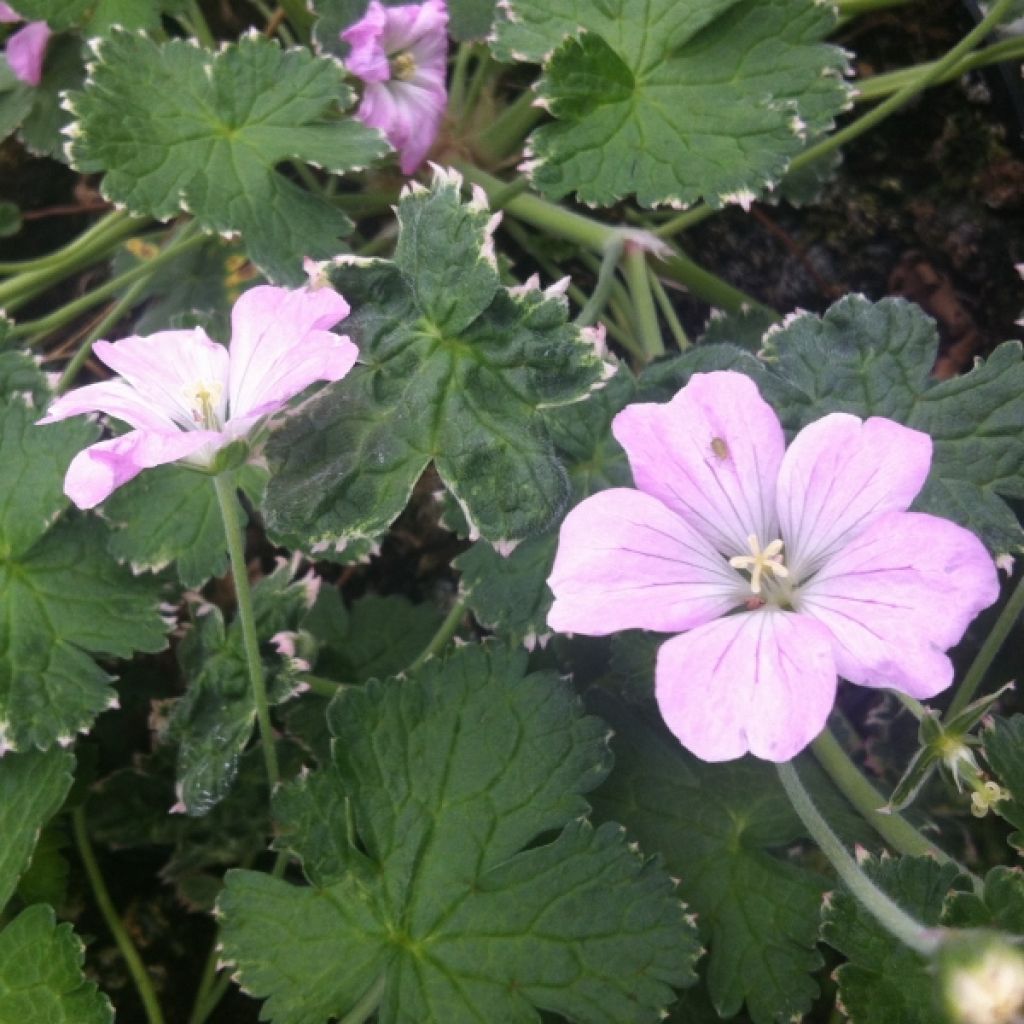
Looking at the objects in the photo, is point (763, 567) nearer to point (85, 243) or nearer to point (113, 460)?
point (113, 460)

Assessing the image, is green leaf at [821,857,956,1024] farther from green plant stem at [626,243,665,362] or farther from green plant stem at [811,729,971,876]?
green plant stem at [626,243,665,362]

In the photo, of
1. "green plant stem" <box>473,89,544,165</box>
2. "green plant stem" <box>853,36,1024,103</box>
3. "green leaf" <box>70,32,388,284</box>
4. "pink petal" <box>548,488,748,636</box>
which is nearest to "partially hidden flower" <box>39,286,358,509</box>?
"pink petal" <box>548,488,748,636</box>

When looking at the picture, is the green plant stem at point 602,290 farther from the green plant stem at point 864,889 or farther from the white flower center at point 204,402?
the green plant stem at point 864,889

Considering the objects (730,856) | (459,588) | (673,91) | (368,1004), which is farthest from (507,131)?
(368,1004)

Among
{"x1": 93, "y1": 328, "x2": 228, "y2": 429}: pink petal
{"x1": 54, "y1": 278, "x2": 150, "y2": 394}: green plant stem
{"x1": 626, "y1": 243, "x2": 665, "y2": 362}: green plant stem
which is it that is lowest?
{"x1": 54, "y1": 278, "x2": 150, "y2": 394}: green plant stem

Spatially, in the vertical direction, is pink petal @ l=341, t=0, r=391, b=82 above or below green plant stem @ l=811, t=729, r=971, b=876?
above

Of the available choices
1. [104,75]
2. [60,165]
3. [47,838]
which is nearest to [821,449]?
[104,75]

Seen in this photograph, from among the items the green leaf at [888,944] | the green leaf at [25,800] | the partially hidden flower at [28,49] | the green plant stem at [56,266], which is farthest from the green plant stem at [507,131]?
the green leaf at [888,944]
